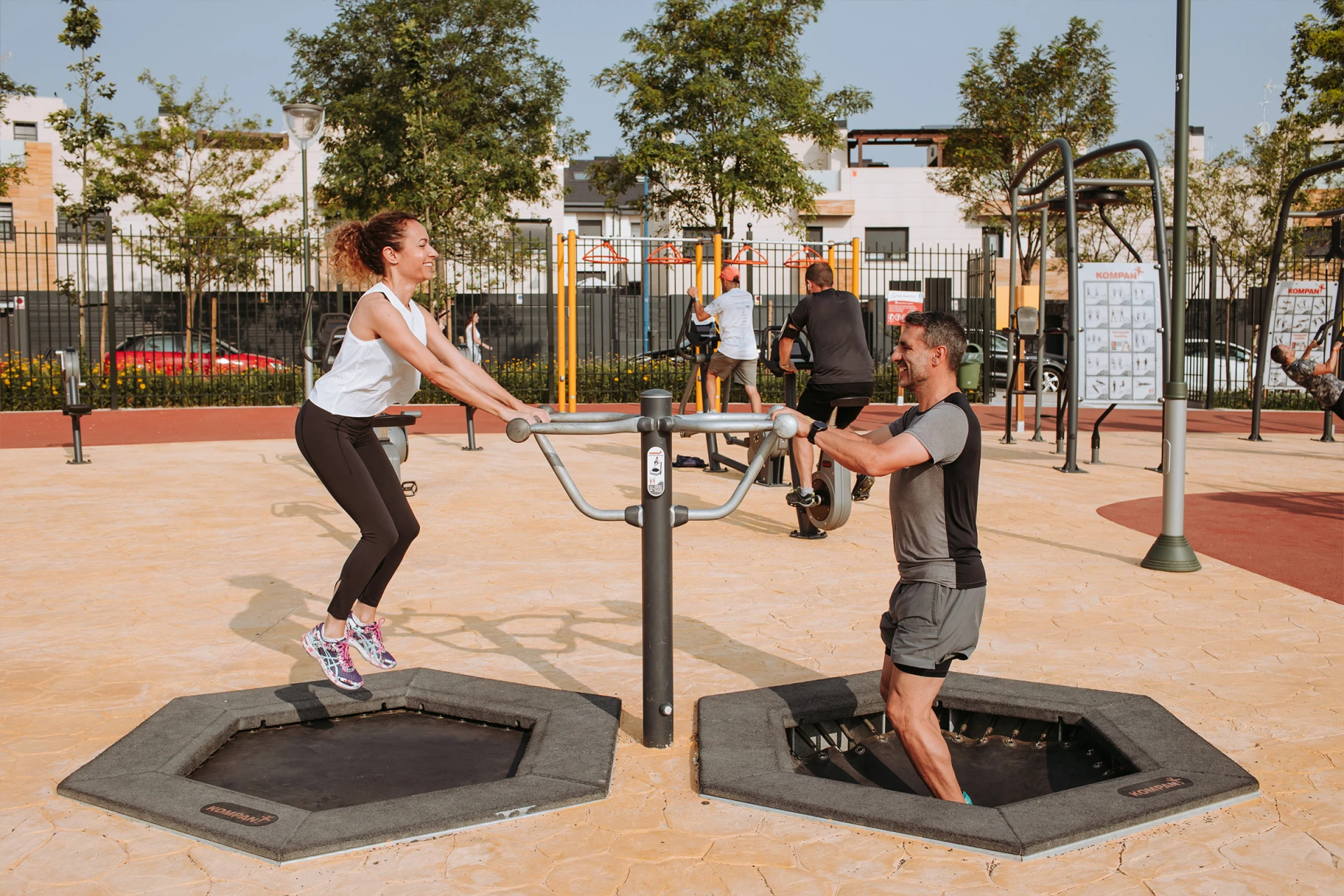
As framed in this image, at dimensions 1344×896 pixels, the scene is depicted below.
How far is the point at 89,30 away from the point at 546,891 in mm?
20739

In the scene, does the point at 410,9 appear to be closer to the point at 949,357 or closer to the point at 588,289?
the point at 588,289

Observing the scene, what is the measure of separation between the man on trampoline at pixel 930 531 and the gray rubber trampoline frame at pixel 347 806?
3.31 ft

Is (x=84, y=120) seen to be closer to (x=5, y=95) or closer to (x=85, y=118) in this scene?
(x=85, y=118)

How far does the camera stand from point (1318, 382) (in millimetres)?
9320

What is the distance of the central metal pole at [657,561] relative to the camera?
Answer: 3852mm

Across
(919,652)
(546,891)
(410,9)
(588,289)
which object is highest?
(410,9)

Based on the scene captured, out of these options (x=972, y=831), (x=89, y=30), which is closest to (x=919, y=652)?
(x=972, y=831)

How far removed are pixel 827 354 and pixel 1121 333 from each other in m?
4.30

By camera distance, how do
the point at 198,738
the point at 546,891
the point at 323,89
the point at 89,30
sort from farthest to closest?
1. the point at 323,89
2. the point at 89,30
3. the point at 198,738
4. the point at 546,891

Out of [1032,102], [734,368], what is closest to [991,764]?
[734,368]

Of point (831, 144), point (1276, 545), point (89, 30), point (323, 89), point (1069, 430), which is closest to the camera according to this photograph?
point (1276, 545)

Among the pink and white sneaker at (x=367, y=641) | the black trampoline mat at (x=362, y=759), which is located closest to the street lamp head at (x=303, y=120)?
the pink and white sneaker at (x=367, y=641)

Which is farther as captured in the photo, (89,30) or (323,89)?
(323,89)

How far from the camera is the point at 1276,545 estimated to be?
798 centimetres
